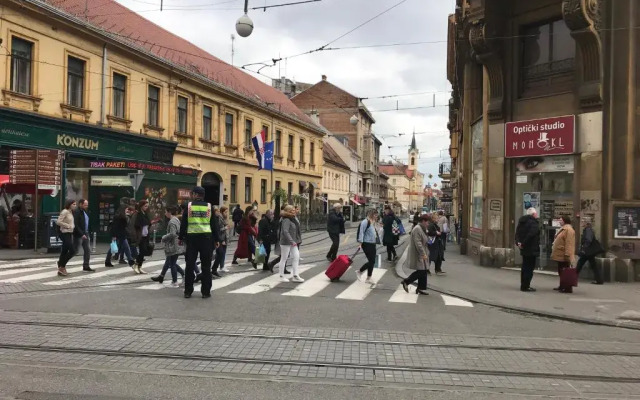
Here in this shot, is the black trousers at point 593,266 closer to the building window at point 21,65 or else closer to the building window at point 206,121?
the building window at point 21,65

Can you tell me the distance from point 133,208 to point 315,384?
10415mm

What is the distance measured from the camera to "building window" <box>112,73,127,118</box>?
80.2ft

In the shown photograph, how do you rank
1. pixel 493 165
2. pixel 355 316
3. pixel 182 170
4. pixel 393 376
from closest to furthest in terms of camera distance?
pixel 393 376
pixel 355 316
pixel 493 165
pixel 182 170

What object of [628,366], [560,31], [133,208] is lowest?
[628,366]

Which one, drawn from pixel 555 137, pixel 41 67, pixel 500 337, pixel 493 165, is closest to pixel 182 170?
pixel 41 67

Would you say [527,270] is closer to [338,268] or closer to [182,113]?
[338,268]

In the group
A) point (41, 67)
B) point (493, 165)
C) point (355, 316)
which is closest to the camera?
point (355, 316)

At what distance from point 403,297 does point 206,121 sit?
2518 centimetres

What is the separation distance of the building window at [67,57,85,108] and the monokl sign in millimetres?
17595

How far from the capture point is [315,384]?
5.07 metres

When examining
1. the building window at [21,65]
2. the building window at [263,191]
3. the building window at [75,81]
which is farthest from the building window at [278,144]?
the building window at [21,65]

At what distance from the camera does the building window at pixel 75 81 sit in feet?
71.4

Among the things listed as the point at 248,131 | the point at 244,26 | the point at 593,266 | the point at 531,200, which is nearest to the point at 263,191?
the point at 248,131

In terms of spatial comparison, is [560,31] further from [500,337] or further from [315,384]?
[315,384]
